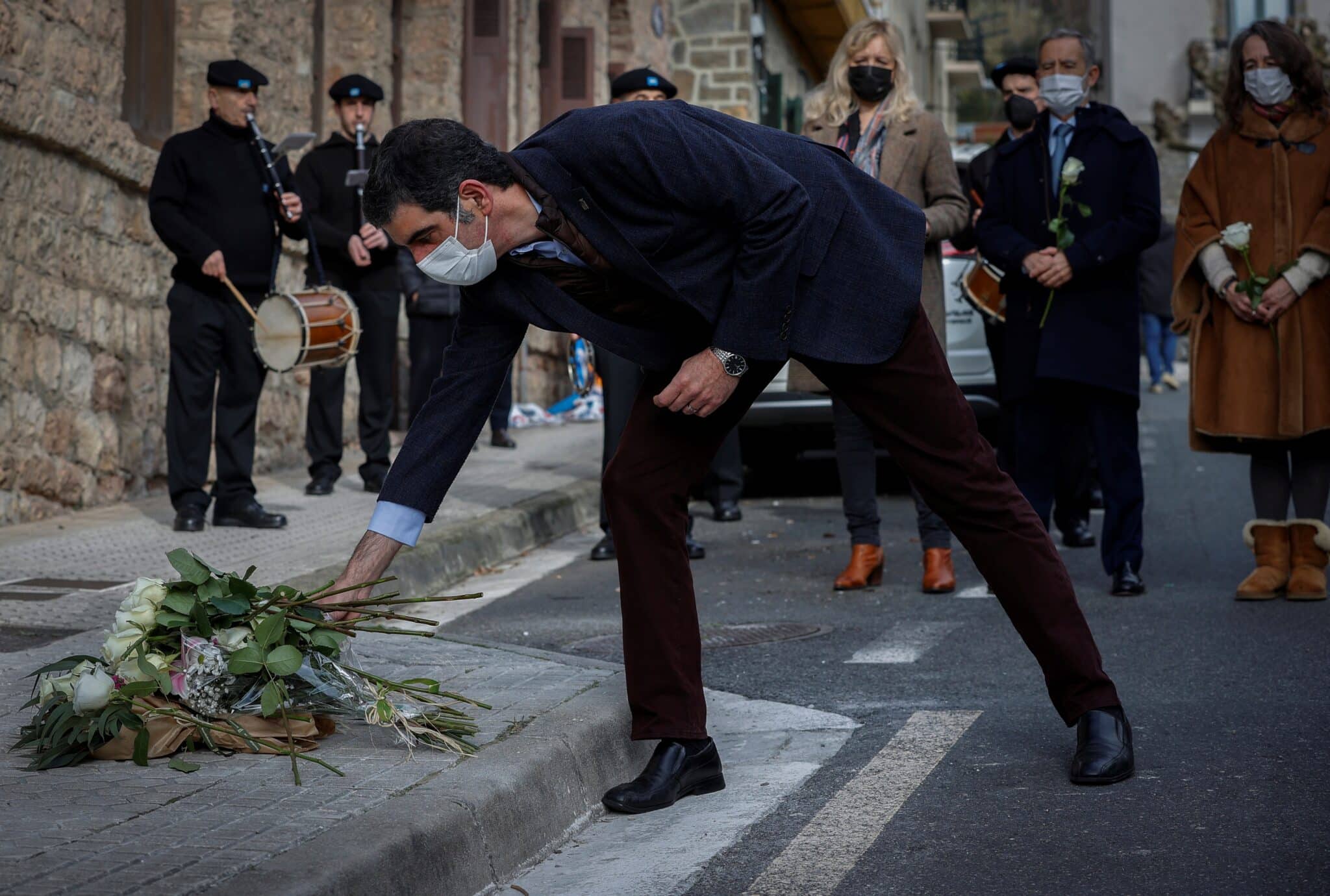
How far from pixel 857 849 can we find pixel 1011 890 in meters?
0.38

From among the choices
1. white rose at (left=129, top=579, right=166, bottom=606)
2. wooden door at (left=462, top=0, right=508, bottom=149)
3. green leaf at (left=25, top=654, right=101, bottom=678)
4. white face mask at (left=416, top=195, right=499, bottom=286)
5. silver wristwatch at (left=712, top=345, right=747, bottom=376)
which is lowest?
green leaf at (left=25, top=654, right=101, bottom=678)

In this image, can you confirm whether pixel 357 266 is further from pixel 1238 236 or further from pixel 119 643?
pixel 119 643

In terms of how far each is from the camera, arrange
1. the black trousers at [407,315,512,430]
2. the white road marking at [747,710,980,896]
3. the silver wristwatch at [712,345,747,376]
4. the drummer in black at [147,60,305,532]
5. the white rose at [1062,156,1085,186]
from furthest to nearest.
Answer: the black trousers at [407,315,512,430], the drummer in black at [147,60,305,532], the white rose at [1062,156,1085,186], the silver wristwatch at [712,345,747,376], the white road marking at [747,710,980,896]

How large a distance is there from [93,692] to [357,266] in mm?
6385

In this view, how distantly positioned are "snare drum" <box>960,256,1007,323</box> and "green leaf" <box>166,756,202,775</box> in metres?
4.89

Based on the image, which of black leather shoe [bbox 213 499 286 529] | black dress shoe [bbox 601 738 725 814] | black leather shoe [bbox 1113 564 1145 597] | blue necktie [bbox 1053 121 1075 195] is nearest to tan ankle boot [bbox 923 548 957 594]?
black leather shoe [bbox 1113 564 1145 597]

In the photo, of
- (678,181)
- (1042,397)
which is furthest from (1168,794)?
(1042,397)

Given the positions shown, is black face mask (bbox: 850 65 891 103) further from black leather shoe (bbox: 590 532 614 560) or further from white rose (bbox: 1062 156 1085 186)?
black leather shoe (bbox: 590 532 614 560)

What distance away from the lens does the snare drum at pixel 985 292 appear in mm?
7742

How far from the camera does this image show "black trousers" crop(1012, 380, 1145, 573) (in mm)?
6395

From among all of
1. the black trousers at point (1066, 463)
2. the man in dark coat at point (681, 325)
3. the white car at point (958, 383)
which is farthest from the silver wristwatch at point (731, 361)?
the white car at point (958, 383)

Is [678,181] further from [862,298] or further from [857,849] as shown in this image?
[857,849]

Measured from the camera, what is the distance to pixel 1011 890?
3131 millimetres

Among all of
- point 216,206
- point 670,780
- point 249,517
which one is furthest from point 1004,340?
point 216,206
